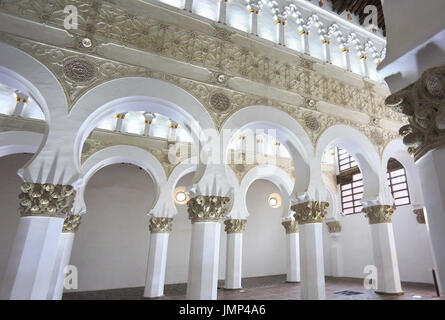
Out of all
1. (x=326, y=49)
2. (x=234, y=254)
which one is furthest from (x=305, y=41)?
(x=234, y=254)

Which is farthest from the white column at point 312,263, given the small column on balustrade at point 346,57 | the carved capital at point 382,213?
the small column on balustrade at point 346,57

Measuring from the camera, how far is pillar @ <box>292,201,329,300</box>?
4.85 m

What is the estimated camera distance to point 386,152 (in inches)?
258

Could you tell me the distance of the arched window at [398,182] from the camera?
930cm

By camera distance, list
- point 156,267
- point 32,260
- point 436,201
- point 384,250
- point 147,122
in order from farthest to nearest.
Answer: point 147,122 < point 156,267 < point 384,250 < point 32,260 < point 436,201

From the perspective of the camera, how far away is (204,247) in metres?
4.22

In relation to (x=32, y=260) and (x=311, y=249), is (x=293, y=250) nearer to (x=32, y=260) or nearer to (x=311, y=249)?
(x=311, y=249)

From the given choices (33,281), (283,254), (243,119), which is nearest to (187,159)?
(243,119)

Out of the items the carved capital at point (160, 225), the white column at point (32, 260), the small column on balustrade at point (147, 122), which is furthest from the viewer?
the small column on balustrade at point (147, 122)

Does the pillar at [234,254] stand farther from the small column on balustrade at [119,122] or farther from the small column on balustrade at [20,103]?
the small column on balustrade at [20,103]

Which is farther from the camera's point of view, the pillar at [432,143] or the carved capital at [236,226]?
the carved capital at [236,226]

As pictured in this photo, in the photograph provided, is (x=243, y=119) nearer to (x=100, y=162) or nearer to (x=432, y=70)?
(x=432, y=70)

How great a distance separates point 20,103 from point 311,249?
736 cm

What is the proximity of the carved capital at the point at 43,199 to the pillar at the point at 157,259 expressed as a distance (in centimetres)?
374
